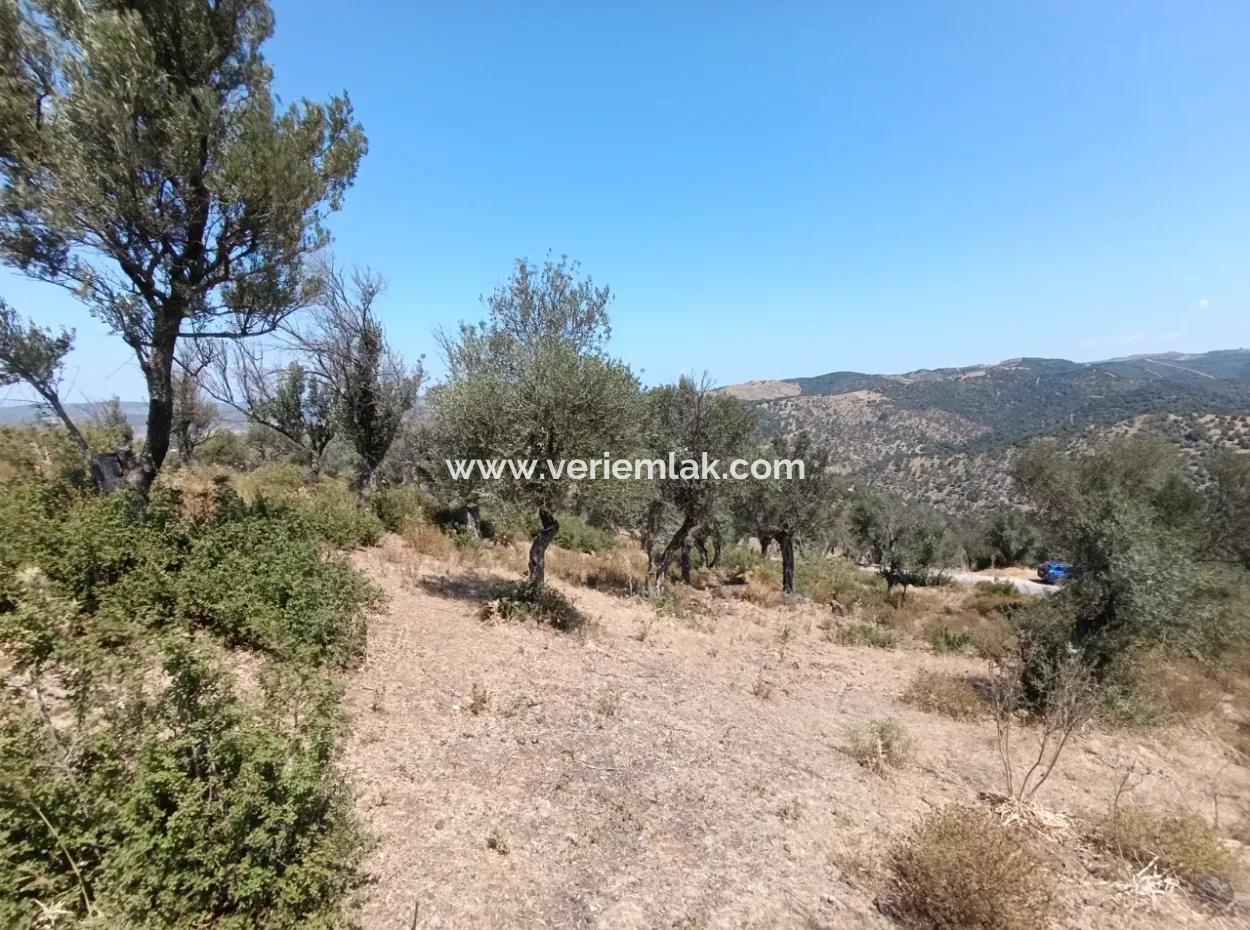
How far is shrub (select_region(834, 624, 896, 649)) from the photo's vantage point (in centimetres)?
1406

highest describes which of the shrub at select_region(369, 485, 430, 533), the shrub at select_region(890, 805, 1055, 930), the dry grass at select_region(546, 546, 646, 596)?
the shrub at select_region(369, 485, 430, 533)

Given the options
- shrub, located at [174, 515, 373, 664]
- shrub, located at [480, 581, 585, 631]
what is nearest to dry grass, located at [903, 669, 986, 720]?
shrub, located at [480, 581, 585, 631]

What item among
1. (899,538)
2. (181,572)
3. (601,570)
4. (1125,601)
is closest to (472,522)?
(601,570)

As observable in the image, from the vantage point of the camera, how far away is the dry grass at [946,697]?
9.59 m

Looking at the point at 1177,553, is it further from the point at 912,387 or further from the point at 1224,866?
the point at 912,387

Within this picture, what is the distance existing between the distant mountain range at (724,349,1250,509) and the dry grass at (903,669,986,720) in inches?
1770

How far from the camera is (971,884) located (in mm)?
4301

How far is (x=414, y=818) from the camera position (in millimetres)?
4438

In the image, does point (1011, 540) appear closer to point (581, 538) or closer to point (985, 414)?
point (581, 538)

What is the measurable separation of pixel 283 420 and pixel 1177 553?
22851 mm

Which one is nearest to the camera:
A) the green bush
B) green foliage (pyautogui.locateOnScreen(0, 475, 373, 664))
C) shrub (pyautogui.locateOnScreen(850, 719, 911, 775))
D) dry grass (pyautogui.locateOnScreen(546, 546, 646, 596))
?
the green bush

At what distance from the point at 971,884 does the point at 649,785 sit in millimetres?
2770

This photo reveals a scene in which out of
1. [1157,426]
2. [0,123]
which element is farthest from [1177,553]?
[1157,426]

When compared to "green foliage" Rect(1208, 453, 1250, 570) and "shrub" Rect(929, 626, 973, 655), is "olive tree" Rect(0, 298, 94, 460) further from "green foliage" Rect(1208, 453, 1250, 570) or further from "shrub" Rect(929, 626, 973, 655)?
"green foliage" Rect(1208, 453, 1250, 570)
